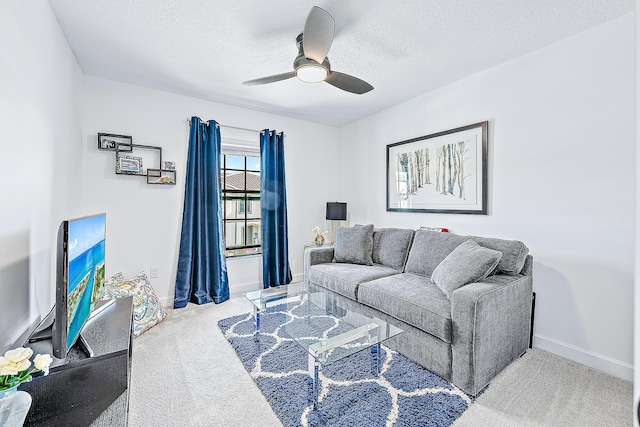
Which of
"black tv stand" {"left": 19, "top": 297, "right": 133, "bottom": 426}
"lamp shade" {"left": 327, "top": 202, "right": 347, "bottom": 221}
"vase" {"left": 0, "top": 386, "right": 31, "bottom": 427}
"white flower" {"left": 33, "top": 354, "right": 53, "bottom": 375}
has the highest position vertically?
"lamp shade" {"left": 327, "top": 202, "right": 347, "bottom": 221}

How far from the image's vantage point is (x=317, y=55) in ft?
6.19

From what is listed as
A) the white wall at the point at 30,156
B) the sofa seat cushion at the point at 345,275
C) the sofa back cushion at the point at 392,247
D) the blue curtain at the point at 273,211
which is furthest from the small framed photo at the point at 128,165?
the sofa back cushion at the point at 392,247

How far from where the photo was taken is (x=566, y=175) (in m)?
2.19

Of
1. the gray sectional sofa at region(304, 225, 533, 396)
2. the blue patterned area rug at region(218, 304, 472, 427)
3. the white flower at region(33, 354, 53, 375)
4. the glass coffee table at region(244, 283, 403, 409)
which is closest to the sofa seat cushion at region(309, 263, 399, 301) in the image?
the gray sectional sofa at region(304, 225, 533, 396)

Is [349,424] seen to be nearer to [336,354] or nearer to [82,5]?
[336,354]

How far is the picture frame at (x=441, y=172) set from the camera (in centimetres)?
275

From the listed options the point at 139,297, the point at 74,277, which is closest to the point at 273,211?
the point at 139,297

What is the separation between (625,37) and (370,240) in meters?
2.53

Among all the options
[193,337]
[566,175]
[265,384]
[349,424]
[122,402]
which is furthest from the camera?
[193,337]

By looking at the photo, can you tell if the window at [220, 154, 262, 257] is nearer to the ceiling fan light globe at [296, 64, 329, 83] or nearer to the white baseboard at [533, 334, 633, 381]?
the ceiling fan light globe at [296, 64, 329, 83]

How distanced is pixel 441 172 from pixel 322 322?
6.81 feet

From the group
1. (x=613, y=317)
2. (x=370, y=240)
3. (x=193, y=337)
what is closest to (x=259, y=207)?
(x=370, y=240)

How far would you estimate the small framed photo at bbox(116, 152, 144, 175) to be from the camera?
289cm

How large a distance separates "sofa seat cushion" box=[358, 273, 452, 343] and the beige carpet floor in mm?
466
